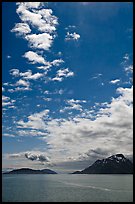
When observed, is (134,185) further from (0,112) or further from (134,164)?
(0,112)

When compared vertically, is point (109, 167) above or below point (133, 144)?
below

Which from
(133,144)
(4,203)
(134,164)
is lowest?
(4,203)

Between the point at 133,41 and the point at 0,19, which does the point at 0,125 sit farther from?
the point at 133,41

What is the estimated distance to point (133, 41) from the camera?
1843 millimetres

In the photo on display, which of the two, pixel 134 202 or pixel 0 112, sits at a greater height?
pixel 0 112

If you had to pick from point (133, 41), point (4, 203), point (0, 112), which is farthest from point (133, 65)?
point (4, 203)

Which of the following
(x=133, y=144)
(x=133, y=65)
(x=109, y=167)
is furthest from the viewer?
(x=109, y=167)

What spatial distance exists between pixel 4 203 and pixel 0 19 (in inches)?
47.7

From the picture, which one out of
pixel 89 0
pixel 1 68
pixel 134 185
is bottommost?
pixel 134 185

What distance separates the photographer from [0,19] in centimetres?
186

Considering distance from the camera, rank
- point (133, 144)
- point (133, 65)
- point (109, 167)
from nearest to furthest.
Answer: point (133, 144), point (133, 65), point (109, 167)

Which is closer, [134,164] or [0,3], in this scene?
[134,164]

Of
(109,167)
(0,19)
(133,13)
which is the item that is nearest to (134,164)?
(133,13)

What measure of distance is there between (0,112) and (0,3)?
0.73 meters
